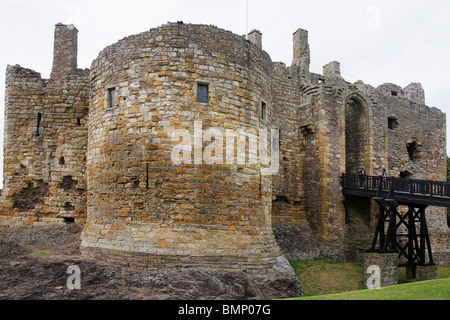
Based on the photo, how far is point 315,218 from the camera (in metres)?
17.0

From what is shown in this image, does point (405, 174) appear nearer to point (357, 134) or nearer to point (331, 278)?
point (357, 134)

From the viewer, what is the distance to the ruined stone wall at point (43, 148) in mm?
13250

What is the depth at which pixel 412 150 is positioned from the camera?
76.8ft

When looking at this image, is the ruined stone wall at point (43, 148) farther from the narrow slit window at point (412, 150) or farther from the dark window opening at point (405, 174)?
the narrow slit window at point (412, 150)

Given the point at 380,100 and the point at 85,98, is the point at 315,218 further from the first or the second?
the point at 85,98

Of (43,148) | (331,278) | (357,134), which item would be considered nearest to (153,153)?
(43,148)

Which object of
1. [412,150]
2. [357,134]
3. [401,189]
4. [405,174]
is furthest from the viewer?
[412,150]

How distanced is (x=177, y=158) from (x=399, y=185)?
9854 mm

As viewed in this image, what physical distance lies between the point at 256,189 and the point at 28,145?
26.4 ft

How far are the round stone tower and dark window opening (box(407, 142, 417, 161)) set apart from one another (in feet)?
50.6

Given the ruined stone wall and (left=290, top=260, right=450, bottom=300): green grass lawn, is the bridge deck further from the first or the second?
the ruined stone wall

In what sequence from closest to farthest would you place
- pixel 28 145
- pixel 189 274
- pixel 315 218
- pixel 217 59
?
pixel 189 274, pixel 217 59, pixel 28 145, pixel 315 218

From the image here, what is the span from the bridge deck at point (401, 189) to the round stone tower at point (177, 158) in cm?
684

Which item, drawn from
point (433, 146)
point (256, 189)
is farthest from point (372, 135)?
point (256, 189)
